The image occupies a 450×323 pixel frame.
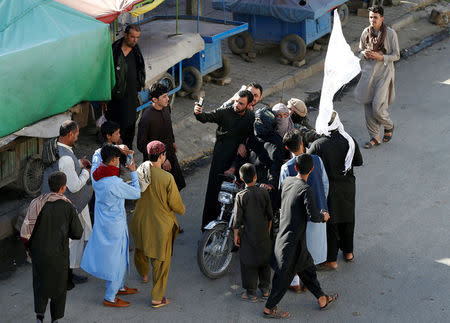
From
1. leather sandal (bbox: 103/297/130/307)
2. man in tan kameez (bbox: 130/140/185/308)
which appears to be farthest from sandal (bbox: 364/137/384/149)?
leather sandal (bbox: 103/297/130/307)

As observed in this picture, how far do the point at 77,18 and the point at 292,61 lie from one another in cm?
530

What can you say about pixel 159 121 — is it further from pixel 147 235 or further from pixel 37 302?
pixel 37 302

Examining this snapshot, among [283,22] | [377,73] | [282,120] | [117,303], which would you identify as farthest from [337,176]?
[283,22]

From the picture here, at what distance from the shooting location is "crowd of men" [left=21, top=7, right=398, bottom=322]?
18.0 ft

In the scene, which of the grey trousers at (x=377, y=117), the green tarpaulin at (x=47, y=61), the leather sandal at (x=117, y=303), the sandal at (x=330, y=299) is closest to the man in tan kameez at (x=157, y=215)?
the leather sandal at (x=117, y=303)

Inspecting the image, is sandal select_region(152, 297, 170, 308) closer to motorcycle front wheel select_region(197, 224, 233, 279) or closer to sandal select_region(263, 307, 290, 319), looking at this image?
motorcycle front wheel select_region(197, 224, 233, 279)

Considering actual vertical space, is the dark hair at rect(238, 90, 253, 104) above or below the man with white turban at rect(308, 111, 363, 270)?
above

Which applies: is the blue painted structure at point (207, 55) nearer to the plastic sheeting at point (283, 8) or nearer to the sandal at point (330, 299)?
the plastic sheeting at point (283, 8)

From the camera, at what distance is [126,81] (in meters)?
8.04

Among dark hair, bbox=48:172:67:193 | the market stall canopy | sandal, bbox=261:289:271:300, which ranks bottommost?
sandal, bbox=261:289:271:300

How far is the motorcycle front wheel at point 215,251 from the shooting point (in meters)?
6.35

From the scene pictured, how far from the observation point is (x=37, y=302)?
554cm

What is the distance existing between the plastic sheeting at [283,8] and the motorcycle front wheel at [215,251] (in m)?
5.56

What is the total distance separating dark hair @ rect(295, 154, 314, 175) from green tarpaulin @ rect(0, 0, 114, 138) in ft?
9.16
